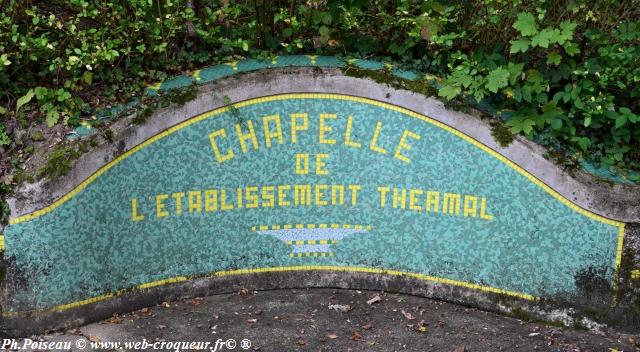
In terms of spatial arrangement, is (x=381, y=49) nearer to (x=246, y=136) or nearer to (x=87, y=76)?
(x=246, y=136)

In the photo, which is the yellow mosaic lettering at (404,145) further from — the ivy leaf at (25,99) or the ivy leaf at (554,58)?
the ivy leaf at (25,99)

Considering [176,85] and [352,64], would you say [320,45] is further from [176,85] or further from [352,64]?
[176,85]

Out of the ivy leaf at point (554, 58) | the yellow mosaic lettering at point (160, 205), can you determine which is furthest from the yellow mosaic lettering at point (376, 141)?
the yellow mosaic lettering at point (160, 205)

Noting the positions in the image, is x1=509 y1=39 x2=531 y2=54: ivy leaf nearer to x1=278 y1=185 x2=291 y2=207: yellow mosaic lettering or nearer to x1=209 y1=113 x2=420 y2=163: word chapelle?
x1=209 y1=113 x2=420 y2=163: word chapelle

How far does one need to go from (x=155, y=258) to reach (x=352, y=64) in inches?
84.3

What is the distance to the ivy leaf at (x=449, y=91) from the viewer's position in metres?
5.06

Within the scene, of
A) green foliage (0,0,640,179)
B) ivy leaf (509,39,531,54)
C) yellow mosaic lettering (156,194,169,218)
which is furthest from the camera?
yellow mosaic lettering (156,194,169,218)

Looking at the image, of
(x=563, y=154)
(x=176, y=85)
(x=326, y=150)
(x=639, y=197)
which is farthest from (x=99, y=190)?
(x=639, y=197)

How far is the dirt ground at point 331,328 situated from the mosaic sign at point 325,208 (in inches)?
9.3

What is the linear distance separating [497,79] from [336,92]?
A: 1.22 meters

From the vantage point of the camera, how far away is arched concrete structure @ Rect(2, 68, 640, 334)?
4977 millimetres

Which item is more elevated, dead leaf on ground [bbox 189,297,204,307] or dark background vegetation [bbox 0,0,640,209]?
dark background vegetation [bbox 0,0,640,209]

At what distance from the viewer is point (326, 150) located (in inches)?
212

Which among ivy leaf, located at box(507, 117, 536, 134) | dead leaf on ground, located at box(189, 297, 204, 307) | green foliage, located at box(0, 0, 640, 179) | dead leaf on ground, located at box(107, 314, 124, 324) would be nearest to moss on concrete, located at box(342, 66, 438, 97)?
green foliage, located at box(0, 0, 640, 179)
